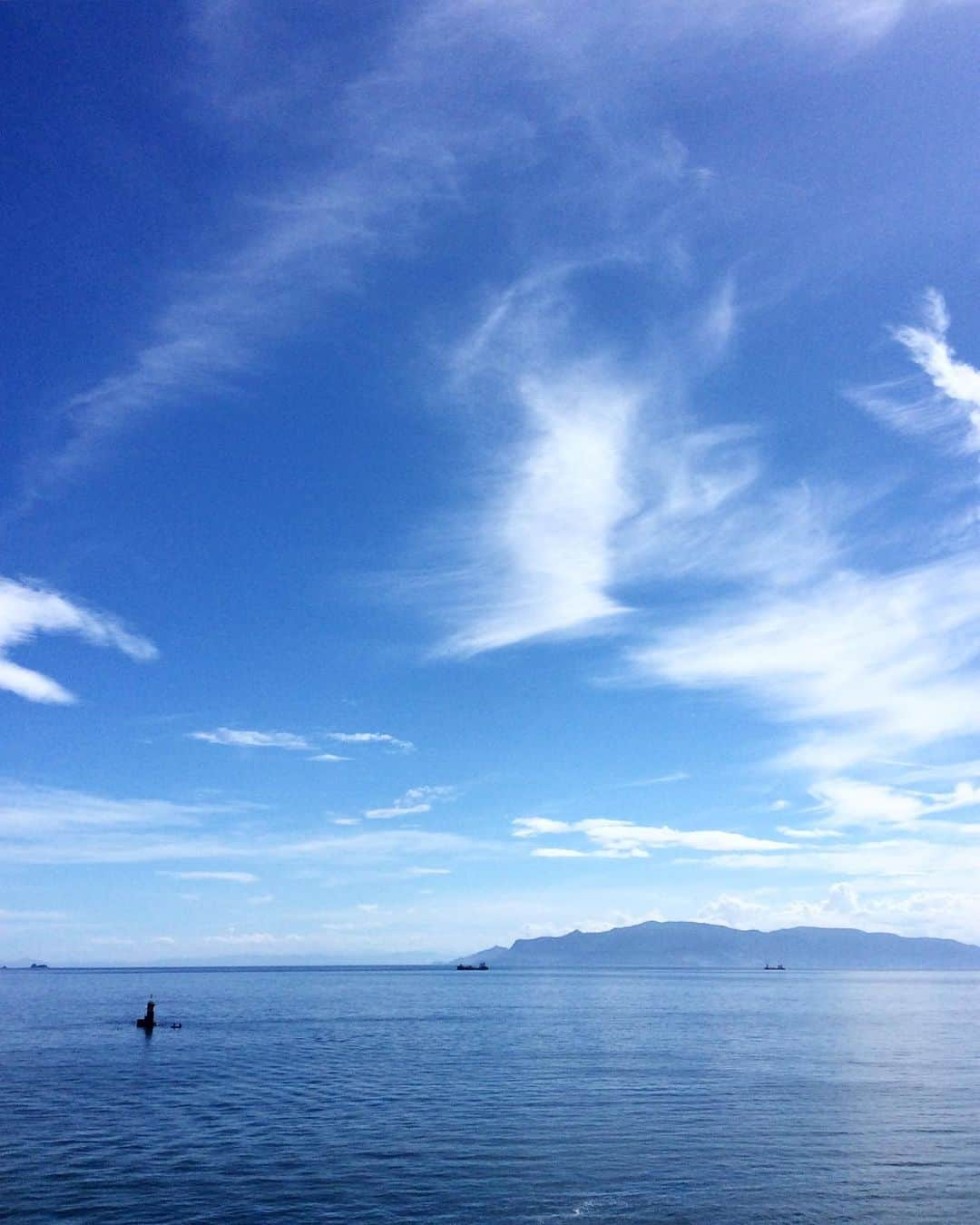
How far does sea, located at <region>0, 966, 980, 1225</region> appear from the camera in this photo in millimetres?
37969

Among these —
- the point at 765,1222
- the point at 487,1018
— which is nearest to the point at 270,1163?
the point at 765,1222

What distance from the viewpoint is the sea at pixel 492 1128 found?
38.0 m

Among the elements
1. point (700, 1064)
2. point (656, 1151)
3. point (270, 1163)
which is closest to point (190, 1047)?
point (700, 1064)

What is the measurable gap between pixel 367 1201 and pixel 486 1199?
485 centimetres

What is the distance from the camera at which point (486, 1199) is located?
125ft

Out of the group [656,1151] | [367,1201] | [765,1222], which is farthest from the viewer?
[656,1151]

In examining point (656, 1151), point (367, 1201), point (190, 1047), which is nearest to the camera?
point (367, 1201)

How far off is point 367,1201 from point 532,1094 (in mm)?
28973

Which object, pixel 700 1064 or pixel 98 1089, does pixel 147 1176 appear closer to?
pixel 98 1089

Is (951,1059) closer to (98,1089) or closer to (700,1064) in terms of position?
(700,1064)

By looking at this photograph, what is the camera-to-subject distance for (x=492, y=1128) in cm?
5259

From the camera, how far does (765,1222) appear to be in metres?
35.3

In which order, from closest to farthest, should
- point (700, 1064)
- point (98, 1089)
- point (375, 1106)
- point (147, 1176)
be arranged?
point (147, 1176) → point (375, 1106) → point (98, 1089) → point (700, 1064)

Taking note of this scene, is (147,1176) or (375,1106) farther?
(375,1106)
